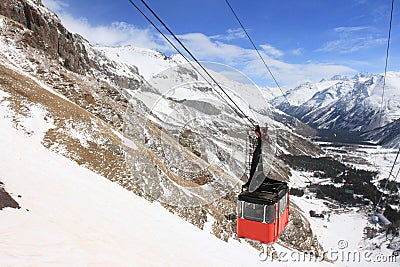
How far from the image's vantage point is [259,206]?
13578 millimetres

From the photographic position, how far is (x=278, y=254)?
2947 centimetres

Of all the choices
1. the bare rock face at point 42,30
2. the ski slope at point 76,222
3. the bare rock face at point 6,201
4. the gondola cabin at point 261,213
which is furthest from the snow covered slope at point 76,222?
the bare rock face at point 42,30

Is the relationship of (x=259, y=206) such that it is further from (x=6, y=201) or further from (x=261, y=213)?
(x=6, y=201)

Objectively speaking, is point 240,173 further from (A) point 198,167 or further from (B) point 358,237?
(B) point 358,237

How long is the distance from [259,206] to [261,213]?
40cm

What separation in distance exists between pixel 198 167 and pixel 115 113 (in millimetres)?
14458

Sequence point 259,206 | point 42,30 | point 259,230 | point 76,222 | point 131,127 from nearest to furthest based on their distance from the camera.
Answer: point 76,222 < point 259,206 < point 259,230 < point 131,127 < point 42,30

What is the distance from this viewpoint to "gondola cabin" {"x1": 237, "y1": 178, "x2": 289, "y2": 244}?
1355 centimetres

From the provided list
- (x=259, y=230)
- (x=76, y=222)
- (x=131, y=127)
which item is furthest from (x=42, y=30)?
(x=259, y=230)

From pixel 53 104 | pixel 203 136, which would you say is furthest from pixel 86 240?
pixel 203 136

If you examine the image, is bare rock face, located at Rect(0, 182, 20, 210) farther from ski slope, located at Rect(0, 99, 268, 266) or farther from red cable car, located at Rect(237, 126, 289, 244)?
red cable car, located at Rect(237, 126, 289, 244)

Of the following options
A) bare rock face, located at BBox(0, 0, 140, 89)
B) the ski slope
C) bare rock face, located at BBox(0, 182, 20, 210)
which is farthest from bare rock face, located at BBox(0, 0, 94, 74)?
bare rock face, located at BBox(0, 182, 20, 210)

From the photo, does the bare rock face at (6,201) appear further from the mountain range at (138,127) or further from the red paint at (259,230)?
the red paint at (259,230)

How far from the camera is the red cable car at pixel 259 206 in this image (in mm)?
13555
